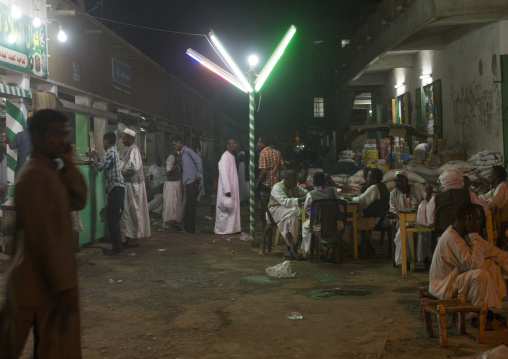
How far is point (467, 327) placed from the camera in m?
5.91

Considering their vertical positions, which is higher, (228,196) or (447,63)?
(447,63)

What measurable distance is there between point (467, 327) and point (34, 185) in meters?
4.38

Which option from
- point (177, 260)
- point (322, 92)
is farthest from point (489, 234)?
point (322, 92)

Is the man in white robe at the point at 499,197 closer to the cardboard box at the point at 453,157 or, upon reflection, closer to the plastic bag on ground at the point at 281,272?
the plastic bag on ground at the point at 281,272

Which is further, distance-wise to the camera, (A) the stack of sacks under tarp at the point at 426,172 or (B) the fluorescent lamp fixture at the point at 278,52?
(A) the stack of sacks under tarp at the point at 426,172

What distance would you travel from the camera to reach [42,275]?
135 inches

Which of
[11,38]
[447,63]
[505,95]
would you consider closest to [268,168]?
[505,95]

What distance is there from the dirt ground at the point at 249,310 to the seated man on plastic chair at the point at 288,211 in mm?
389

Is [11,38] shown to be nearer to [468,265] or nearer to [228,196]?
[228,196]

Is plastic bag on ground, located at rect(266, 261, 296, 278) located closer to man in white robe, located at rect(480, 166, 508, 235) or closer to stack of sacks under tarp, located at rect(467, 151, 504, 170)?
man in white robe, located at rect(480, 166, 508, 235)

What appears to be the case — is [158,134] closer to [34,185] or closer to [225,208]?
[225,208]

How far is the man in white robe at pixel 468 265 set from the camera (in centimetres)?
566

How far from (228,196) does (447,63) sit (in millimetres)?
6840

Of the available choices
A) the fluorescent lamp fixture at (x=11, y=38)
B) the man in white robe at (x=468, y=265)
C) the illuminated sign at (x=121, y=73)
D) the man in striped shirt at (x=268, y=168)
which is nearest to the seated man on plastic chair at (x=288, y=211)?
the man in striped shirt at (x=268, y=168)
